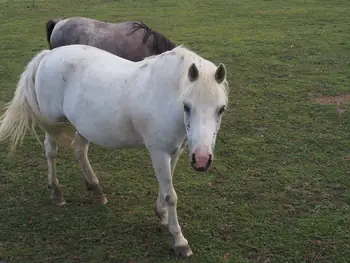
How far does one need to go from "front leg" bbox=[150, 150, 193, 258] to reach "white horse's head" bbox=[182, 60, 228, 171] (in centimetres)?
56

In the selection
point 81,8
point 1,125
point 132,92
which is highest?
point 132,92

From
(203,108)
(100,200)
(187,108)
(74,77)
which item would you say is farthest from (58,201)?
(203,108)

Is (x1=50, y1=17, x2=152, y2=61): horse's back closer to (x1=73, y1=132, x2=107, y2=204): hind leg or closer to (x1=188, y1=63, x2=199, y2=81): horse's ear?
(x1=73, y1=132, x2=107, y2=204): hind leg

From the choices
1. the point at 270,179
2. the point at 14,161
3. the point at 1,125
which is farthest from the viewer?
the point at 14,161

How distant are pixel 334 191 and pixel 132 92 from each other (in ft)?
7.19

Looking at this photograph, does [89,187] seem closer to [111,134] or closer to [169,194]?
[111,134]

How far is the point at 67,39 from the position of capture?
6.48m

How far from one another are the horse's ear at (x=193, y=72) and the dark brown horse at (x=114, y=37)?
132 inches

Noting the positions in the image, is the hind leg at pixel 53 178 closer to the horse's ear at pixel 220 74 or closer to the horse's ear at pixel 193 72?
the horse's ear at pixel 193 72

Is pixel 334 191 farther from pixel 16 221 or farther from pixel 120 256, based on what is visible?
pixel 16 221

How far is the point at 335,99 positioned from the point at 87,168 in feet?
13.2

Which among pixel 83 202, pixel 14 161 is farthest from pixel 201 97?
pixel 14 161

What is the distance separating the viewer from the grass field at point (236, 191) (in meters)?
3.34

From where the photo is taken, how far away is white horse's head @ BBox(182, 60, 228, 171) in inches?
100
